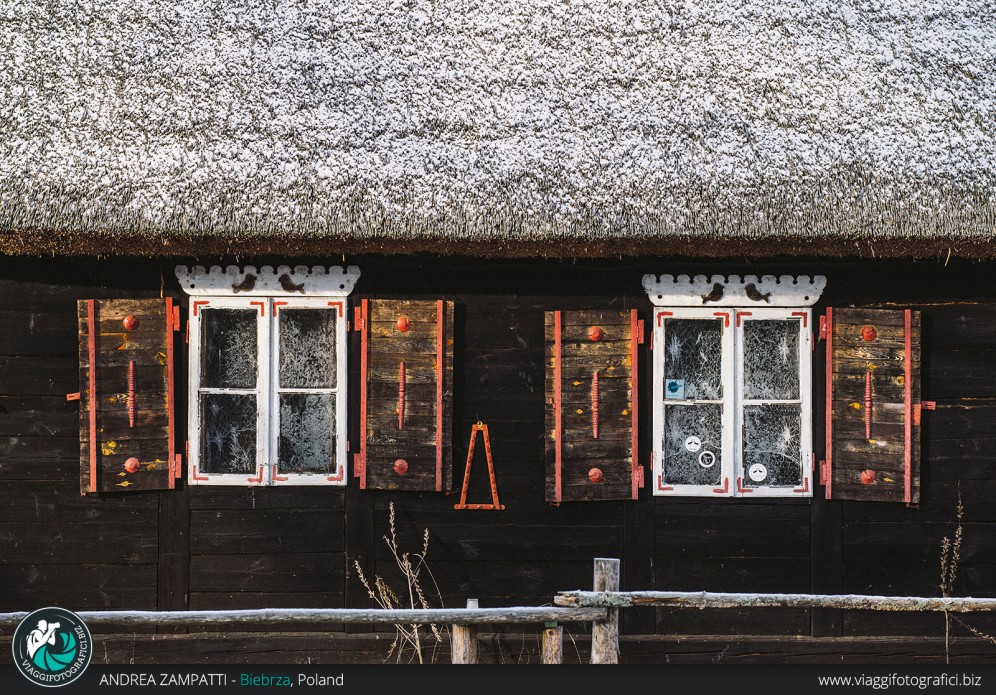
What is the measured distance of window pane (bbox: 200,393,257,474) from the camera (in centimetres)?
453

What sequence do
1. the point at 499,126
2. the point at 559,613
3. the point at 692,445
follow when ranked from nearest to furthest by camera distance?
the point at 559,613 < the point at 499,126 < the point at 692,445

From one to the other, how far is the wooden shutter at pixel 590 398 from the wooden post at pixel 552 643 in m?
0.75

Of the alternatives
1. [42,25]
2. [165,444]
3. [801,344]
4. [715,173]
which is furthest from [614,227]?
[42,25]

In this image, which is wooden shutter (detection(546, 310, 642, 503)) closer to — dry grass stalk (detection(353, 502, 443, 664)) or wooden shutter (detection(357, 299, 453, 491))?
wooden shutter (detection(357, 299, 453, 491))

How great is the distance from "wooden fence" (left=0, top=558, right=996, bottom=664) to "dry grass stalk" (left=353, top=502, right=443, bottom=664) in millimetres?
710

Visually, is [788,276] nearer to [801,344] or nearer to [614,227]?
[801,344]

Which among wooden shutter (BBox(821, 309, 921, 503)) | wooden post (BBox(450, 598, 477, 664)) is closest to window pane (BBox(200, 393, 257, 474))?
wooden post (BBox(450, 598, 477, 664))

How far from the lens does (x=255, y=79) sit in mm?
4453

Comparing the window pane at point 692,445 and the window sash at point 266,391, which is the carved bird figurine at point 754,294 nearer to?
the window pane at point 692,445

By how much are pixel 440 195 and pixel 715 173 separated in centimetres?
128

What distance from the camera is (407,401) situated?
4441 millimetres

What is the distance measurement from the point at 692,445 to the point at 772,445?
405 mm

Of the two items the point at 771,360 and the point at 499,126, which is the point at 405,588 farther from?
the point at 499,126

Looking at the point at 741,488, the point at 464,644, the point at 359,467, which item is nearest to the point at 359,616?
the point at 464,644
